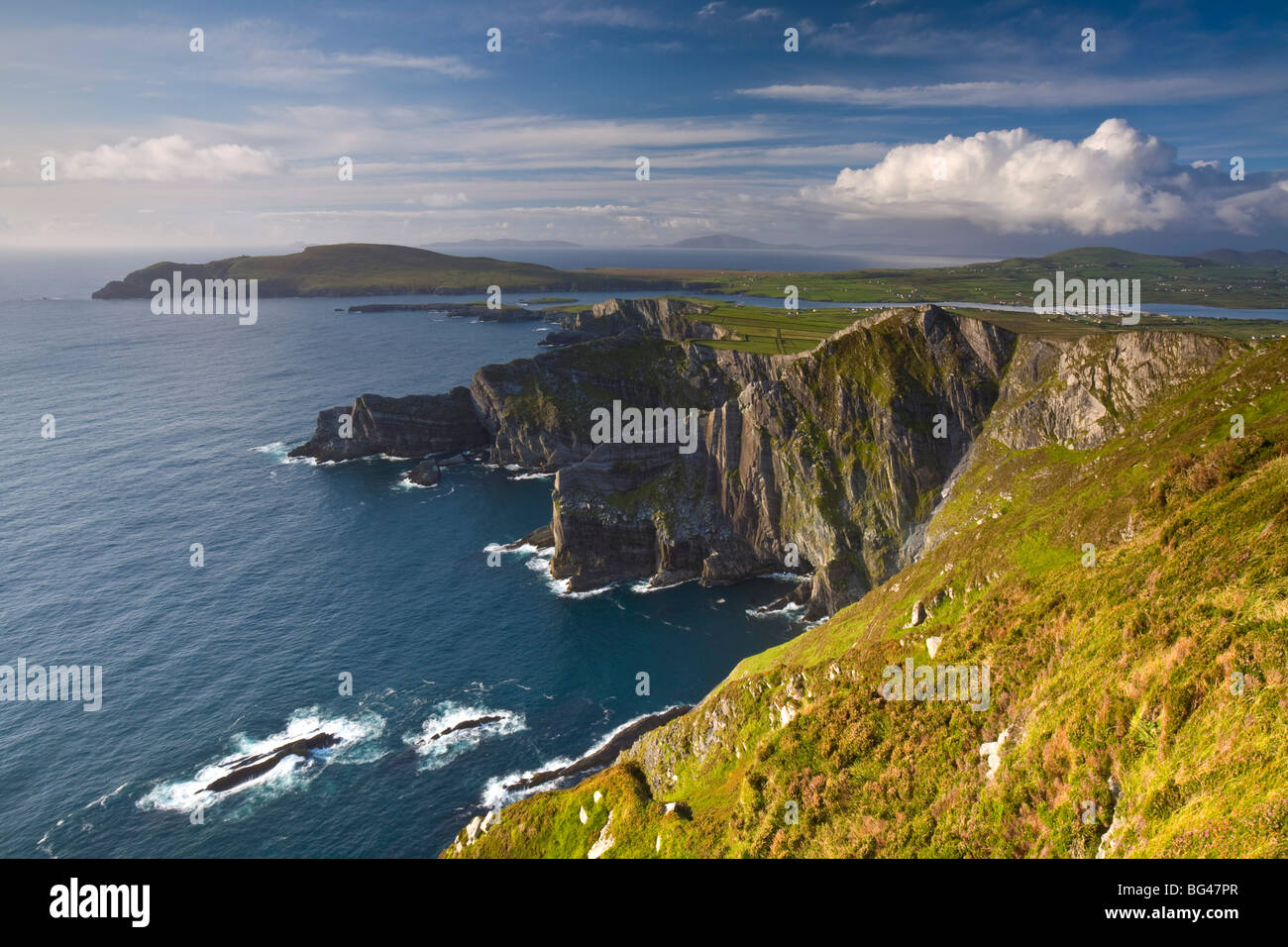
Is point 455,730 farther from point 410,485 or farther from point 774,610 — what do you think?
point 410,485

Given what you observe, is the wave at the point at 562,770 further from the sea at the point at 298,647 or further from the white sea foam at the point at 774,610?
the white sea foam at the point at 774,610

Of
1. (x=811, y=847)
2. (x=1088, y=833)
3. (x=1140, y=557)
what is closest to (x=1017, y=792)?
(x=1088, y=833)

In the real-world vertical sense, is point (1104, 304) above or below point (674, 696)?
above

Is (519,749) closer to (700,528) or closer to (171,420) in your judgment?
(700,528)

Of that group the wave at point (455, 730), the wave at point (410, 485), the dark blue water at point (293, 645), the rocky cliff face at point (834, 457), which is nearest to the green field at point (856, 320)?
the rocky cliff face at point (834, 457)

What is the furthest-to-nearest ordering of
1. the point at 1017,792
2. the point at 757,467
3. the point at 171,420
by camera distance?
the point at 171,420 < the point at 757,467 < the point at 1017,792

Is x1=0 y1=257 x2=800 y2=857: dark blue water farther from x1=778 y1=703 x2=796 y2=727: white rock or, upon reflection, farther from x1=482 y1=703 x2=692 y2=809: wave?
x1=778 y1=703 x2=796 y2=727: white rock
